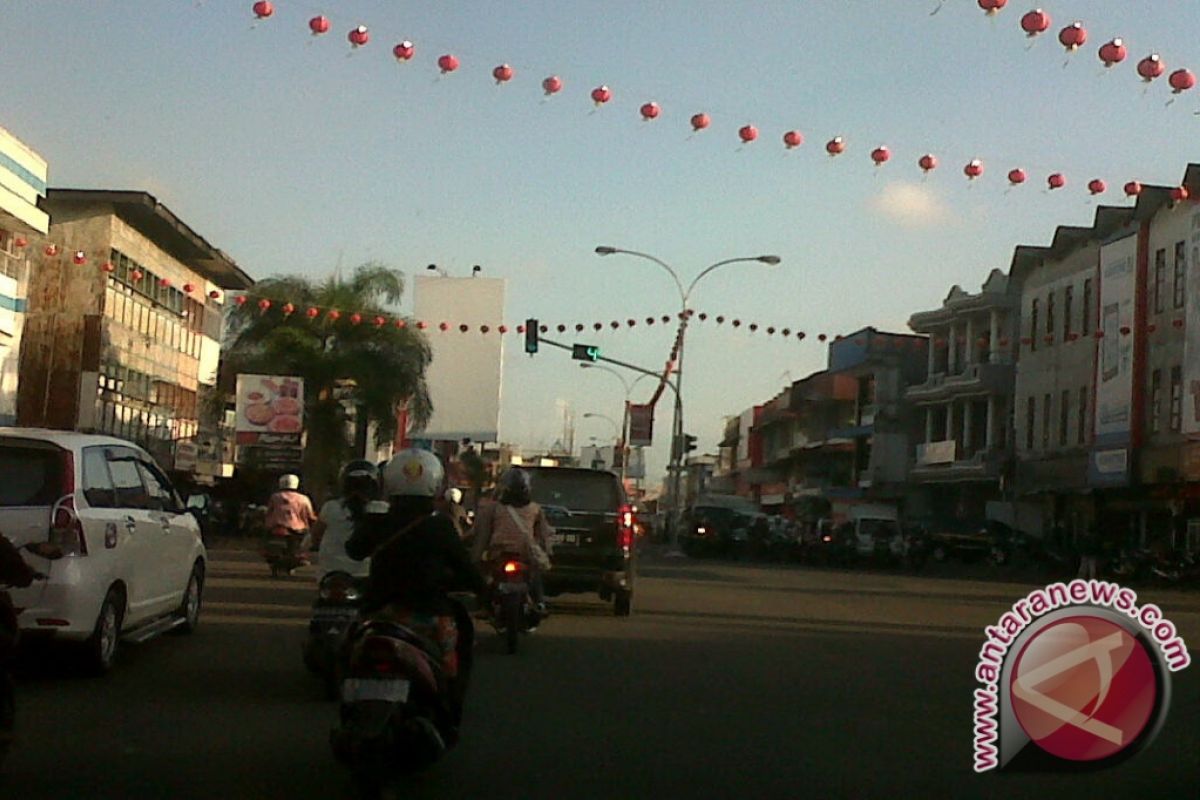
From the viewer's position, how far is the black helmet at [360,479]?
1172cm

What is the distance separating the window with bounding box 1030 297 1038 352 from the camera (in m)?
56.3

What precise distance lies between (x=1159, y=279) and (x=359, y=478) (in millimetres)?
38432

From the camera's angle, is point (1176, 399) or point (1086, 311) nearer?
point (1176, 399)

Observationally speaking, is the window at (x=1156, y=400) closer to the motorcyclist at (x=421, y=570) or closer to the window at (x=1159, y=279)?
the window at (x=1159, y=279)

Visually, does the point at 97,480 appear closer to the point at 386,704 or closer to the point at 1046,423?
the point at 386,704

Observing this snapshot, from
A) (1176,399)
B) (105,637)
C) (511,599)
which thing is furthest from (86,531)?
(1176,399)

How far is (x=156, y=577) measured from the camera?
13.0m

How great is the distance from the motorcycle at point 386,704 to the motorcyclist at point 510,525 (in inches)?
311

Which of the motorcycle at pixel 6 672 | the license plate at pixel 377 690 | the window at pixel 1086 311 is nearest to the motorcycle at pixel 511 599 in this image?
the motorcycle at pixel 6 672

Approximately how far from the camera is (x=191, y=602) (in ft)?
48.0

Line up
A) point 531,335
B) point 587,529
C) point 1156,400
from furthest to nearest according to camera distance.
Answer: point 1156,400 → point 531,335 → point 587,529

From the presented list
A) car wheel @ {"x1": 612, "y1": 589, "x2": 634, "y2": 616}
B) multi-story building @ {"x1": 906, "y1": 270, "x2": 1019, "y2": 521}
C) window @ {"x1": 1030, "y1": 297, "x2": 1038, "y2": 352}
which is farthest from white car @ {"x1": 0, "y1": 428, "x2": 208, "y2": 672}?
multi-story building @ {"x1": 906, "y1": 270, "x2": 1019, "y2": 521}

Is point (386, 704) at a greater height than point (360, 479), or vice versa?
point (360, 479)

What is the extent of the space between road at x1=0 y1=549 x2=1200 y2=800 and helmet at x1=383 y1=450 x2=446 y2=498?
140cm
